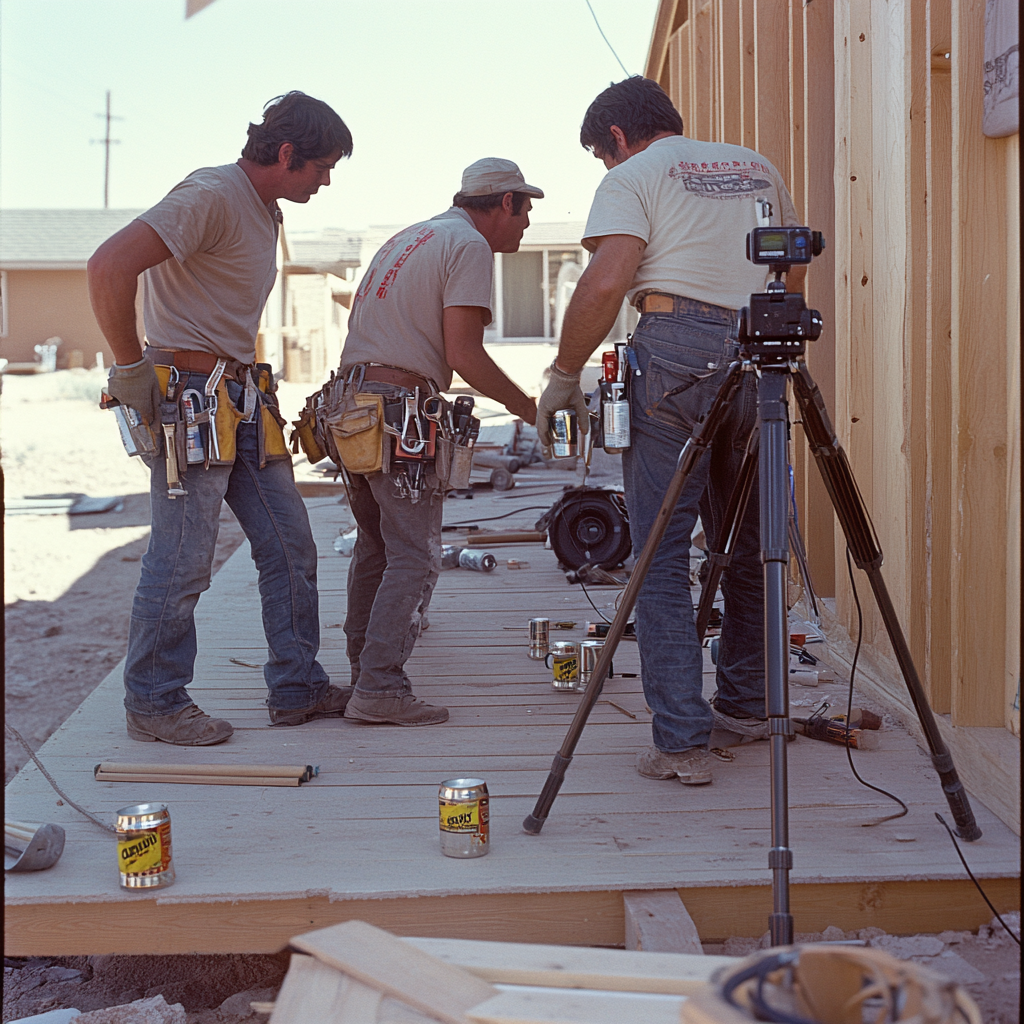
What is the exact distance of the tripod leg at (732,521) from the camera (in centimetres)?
280

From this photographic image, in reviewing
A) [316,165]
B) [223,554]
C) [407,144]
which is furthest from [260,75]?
[316,165]

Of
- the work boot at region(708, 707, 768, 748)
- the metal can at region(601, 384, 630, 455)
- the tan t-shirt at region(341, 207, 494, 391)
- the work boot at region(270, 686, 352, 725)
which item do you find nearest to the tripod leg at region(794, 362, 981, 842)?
the metal can at region(601, 384, 630, 455)

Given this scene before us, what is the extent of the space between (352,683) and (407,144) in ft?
193

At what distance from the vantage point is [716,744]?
3400 mm

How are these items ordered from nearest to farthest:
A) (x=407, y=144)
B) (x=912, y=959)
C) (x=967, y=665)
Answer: (x=912, y=959), (x=967, y=665), (x=407, y=144)

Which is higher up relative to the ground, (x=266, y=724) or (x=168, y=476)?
(x=168, y=476)

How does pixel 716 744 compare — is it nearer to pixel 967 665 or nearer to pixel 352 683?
pixel 967 665

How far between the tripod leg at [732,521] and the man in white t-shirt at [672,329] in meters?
0.08

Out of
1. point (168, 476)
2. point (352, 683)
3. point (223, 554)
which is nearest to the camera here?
point (168, 476)

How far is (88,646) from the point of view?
7289 mm

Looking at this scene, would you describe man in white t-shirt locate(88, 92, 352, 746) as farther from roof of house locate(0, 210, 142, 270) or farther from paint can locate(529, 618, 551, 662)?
roof of house locate(0, 210, 142, 270)

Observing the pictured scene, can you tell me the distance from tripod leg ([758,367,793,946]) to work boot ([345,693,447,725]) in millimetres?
1711

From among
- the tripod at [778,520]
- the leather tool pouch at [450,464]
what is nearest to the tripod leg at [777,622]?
the tripod at [778,520]

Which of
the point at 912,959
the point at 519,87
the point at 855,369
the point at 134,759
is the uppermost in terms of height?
the point at 519,87
